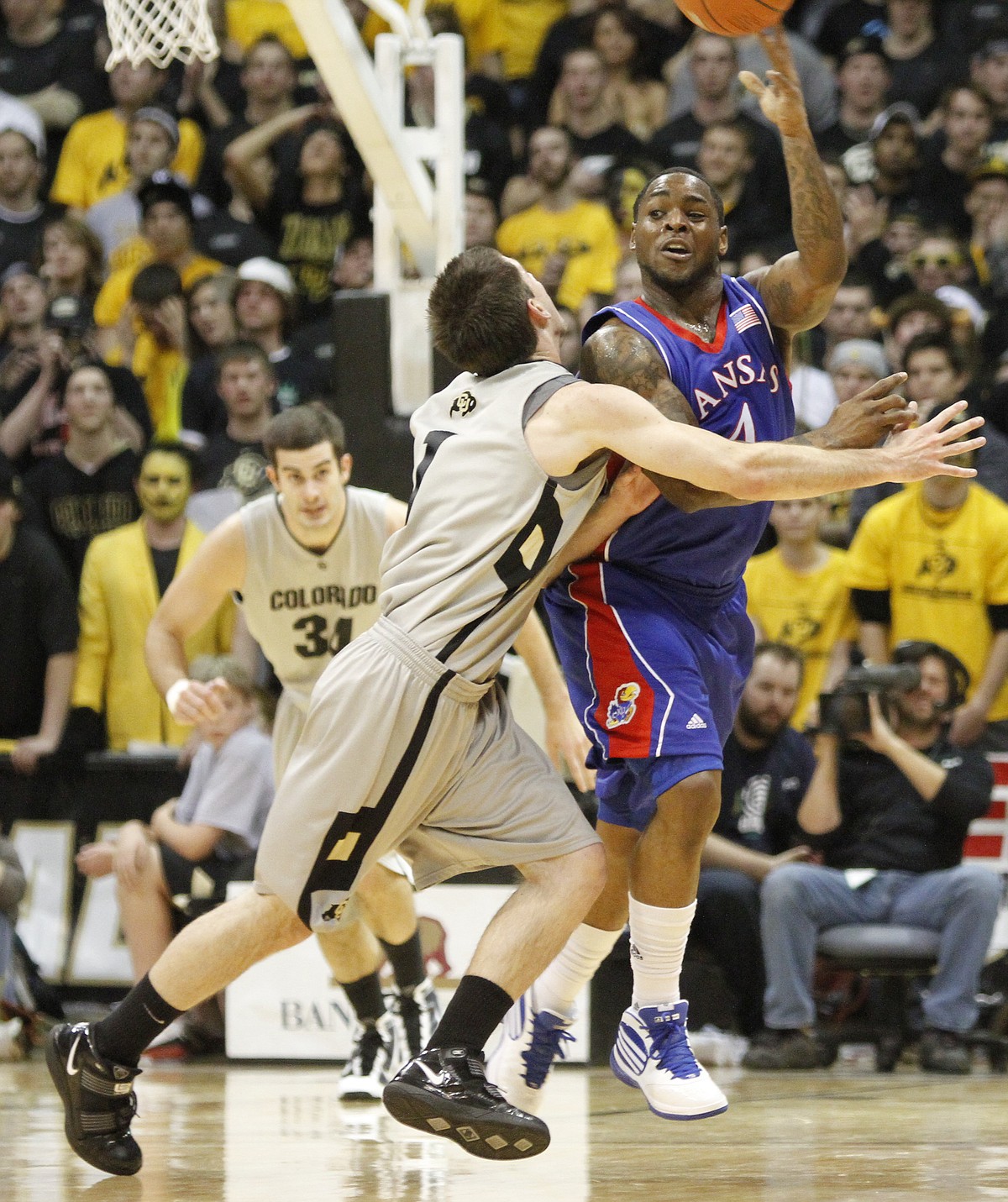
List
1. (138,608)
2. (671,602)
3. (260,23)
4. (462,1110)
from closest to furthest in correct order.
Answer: (462,1110) → (671,602) → (138,608) → (260,23)

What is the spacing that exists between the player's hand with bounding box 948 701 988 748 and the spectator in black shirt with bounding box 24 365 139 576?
4098mm

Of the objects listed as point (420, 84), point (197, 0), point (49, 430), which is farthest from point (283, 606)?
point (420, 84)

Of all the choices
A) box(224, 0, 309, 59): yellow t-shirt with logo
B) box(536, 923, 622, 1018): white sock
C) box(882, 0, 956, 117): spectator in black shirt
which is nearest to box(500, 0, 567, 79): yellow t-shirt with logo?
box(224, 0, 309, 59): yellow t-shirt with logo

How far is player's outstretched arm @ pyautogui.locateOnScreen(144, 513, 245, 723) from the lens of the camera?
212 inches

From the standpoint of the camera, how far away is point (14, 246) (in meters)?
11.5

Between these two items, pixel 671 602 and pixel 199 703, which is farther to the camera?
pixel 199 703

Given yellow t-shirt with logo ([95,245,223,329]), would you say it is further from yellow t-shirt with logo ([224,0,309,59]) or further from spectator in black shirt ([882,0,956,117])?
spectator in black shirt ([882,0,956,117])

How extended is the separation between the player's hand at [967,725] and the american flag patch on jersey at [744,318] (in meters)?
3.29

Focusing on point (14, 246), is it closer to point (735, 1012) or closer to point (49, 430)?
point (49, 430)

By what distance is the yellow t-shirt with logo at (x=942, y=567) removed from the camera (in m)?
7.68

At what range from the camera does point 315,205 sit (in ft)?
36.4

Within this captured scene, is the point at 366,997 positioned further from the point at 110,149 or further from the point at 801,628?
the point at 110,149

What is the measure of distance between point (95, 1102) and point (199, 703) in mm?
1033

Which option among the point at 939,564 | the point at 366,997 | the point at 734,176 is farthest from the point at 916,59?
the point at 366,997
